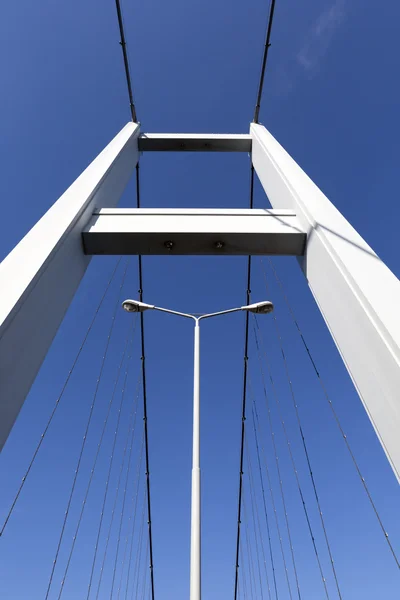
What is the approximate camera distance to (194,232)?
269 centimetres

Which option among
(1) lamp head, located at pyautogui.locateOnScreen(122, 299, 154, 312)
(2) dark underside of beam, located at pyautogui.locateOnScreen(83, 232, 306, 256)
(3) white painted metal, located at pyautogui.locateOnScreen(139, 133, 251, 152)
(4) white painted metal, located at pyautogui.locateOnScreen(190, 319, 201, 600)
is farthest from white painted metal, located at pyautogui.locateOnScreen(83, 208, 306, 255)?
(3) white painted metal, located at pyautogui.locateOnScreen(139, 133, 251, 152)

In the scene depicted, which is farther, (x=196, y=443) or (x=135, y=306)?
(x=135, y=306)

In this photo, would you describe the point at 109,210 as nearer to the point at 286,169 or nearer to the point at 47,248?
the point at 47,248

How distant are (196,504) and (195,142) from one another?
→ 5355 millimetres

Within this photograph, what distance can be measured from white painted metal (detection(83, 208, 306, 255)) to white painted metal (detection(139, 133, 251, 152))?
3.57 metres

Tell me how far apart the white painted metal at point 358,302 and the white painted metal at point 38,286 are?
157 centimetres

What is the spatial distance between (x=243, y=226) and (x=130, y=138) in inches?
119

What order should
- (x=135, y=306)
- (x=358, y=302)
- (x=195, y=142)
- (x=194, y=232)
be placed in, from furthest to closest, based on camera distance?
(x=195, y=142)
(x=135, y=306)
(x=194, y=232)
(x=358, y=302)

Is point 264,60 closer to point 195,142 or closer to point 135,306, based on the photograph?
point 195,142

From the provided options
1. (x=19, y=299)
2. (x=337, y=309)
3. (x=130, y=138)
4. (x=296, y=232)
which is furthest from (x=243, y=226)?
(x=130, y=138)

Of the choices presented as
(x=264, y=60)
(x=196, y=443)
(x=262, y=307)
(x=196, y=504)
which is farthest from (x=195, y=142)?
(x=196, y=504)

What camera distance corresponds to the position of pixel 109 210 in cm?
291

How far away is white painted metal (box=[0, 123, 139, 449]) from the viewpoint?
165 cm

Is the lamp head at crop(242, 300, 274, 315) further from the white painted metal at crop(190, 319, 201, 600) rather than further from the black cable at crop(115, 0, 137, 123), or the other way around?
the black cable at crop(115, 0, 137, 123)
